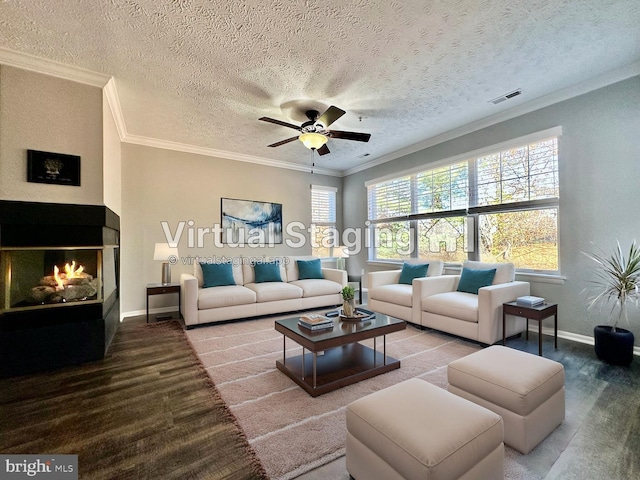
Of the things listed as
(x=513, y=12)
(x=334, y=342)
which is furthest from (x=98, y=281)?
(x=513, y=12)

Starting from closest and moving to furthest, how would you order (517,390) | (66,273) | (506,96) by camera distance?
(517,390)
(66,273)
(506,96)

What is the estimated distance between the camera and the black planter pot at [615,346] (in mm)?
2598

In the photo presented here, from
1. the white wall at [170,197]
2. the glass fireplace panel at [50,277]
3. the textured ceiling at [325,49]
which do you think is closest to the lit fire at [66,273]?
the glass fireplace panel at [50,277]

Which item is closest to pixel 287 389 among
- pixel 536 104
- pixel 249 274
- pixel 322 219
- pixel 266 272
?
pixel 266 272

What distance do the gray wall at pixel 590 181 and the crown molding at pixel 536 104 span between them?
0.06 m

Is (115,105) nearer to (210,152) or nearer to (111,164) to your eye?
(111,164)

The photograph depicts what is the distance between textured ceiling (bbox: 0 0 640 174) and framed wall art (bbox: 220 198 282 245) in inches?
74.3

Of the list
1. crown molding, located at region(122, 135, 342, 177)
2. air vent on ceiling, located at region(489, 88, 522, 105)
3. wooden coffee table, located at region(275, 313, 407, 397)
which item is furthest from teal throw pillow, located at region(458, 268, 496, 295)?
crown molding, located at region(122, 135, 342, 177)

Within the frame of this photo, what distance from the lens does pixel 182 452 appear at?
1.58 meters

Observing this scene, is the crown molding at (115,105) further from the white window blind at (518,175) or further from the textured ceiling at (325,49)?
the white window blind at (518,175)

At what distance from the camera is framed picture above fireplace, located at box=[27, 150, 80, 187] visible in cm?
265

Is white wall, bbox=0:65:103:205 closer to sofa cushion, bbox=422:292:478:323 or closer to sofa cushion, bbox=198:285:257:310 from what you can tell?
sofa cushion, bbox=198:285:257:310

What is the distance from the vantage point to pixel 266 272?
15.9ft

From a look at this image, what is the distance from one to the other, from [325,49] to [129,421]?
323 cm
